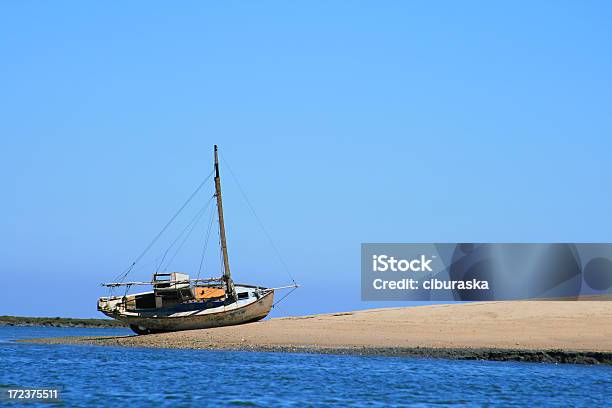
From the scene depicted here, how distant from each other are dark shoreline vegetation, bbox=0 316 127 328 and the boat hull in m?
86.3

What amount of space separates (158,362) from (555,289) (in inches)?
1139

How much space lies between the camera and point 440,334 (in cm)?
6028

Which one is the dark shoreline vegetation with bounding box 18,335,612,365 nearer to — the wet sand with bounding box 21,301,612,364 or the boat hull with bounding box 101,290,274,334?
the wet sand with bounding box 21,301,612,364

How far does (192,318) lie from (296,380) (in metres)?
24.9

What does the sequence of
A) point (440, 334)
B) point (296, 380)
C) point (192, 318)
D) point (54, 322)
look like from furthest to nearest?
1. point (54, 322)
2. point (192, 318)
3. point (440, 334)
4. point (296, 380)

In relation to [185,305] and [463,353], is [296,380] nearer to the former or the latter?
[463,353]

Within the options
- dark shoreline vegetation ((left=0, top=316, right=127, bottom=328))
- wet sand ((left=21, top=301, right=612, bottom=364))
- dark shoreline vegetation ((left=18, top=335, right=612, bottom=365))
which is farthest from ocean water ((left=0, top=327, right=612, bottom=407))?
dark shoreline vegetation ((left=0, top=316, right=127, bottom=328))

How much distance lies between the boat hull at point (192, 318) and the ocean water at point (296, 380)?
36.1ft

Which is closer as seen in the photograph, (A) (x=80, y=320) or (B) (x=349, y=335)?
(B) (x=349, y=335)

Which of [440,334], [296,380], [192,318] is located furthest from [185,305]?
[296,380]

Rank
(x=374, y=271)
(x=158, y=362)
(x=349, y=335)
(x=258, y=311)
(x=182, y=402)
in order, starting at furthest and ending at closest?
(x=258, y=311) < (x=374, y=271) < (x=349, y=335) < (x=158, y=362) < (x=182, y=402)

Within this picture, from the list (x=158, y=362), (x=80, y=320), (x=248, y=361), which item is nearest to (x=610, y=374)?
(x=248, y=361)

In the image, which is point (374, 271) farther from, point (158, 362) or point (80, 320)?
point (80, 320)

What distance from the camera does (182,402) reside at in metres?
37.1
